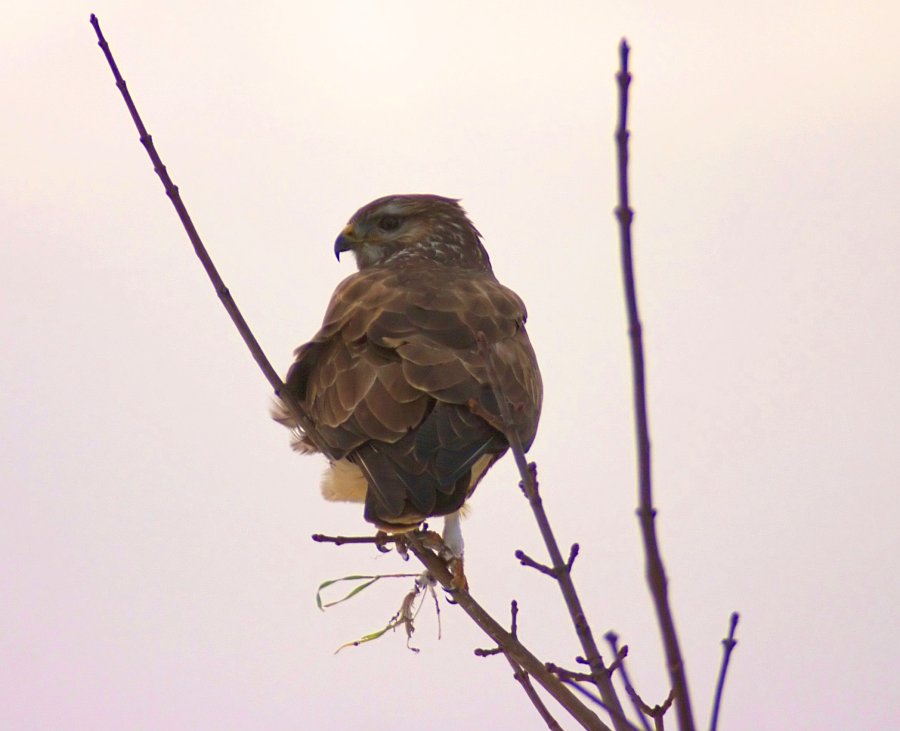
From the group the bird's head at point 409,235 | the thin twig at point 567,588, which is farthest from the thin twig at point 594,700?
the bird's head at point 409,235

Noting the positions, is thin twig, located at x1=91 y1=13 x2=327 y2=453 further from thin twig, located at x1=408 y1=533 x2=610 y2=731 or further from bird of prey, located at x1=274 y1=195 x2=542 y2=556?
thin twig, located at x1=408 y1=533 x2=610 y2=731

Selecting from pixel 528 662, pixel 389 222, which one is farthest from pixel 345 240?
pixel 528 662

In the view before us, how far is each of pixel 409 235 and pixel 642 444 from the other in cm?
498

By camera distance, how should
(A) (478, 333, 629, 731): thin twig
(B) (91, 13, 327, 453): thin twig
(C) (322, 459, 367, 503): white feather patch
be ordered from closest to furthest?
1. (A) (478, 333, 629, 731): thin twig
2. (B) (91, 13, 327, 453): thin twig
3. (C) (322, 459, 367, 503): white feather patch

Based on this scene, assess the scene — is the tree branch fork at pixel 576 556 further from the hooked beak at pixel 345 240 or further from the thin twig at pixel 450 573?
the hooked beak at pixel 345 240

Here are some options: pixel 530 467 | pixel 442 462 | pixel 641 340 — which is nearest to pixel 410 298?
pixel 442 462

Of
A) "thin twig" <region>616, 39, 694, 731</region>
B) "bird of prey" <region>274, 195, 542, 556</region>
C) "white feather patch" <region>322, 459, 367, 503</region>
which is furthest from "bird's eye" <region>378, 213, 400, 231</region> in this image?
"thin twig" <region>616, 39, 694, 731</region>

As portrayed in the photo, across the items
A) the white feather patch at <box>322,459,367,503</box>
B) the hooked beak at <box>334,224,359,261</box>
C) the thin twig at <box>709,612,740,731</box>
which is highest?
the hooked beak at <box>334,224,359,261</box>

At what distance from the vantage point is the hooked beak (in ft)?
23.2

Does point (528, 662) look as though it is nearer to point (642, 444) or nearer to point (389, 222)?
point (642, 444)

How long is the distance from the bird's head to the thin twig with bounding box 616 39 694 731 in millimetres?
4570

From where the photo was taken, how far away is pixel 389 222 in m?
7.21

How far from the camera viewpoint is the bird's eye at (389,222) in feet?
23.6

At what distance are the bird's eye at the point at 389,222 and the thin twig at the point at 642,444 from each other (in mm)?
4910
